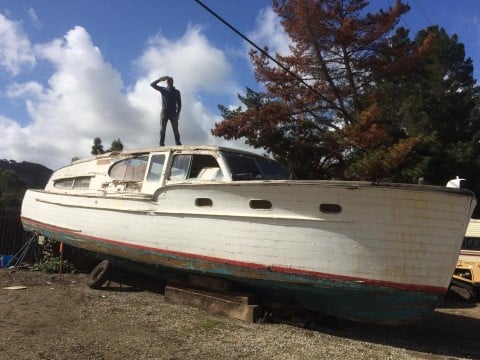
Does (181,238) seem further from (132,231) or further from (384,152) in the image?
(384,152)

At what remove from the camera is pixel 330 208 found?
6086 millimetres

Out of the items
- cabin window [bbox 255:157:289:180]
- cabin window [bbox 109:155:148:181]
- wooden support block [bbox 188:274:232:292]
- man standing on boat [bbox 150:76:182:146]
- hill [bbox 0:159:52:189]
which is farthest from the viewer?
hill [bbox 0:159:52:189]

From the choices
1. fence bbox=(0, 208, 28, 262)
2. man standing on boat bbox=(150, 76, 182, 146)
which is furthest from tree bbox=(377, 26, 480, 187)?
fence bbox=(0, 208, 28, 262)

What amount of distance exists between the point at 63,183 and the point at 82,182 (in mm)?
1273

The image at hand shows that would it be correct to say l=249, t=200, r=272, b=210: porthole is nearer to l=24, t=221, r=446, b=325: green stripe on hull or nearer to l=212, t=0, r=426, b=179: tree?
l=24, t=221, r=446, b=325: green stripe on hull

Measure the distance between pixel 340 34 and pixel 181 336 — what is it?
36.9ft

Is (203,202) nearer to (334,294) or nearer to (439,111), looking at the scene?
(334,294)

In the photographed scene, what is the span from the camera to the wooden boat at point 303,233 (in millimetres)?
5922

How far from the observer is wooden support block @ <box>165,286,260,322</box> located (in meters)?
6.71

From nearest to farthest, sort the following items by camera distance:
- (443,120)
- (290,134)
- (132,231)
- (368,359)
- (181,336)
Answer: (368,359)
(181,336)
(132,231)
(290,134)
(443,120)

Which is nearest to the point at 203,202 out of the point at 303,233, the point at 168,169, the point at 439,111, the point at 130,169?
the point at 168,169

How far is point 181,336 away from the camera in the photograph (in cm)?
592

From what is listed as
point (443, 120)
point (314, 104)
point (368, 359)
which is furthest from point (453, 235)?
point (443, 120)

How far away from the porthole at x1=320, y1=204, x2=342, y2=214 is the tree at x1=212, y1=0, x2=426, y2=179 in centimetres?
804
